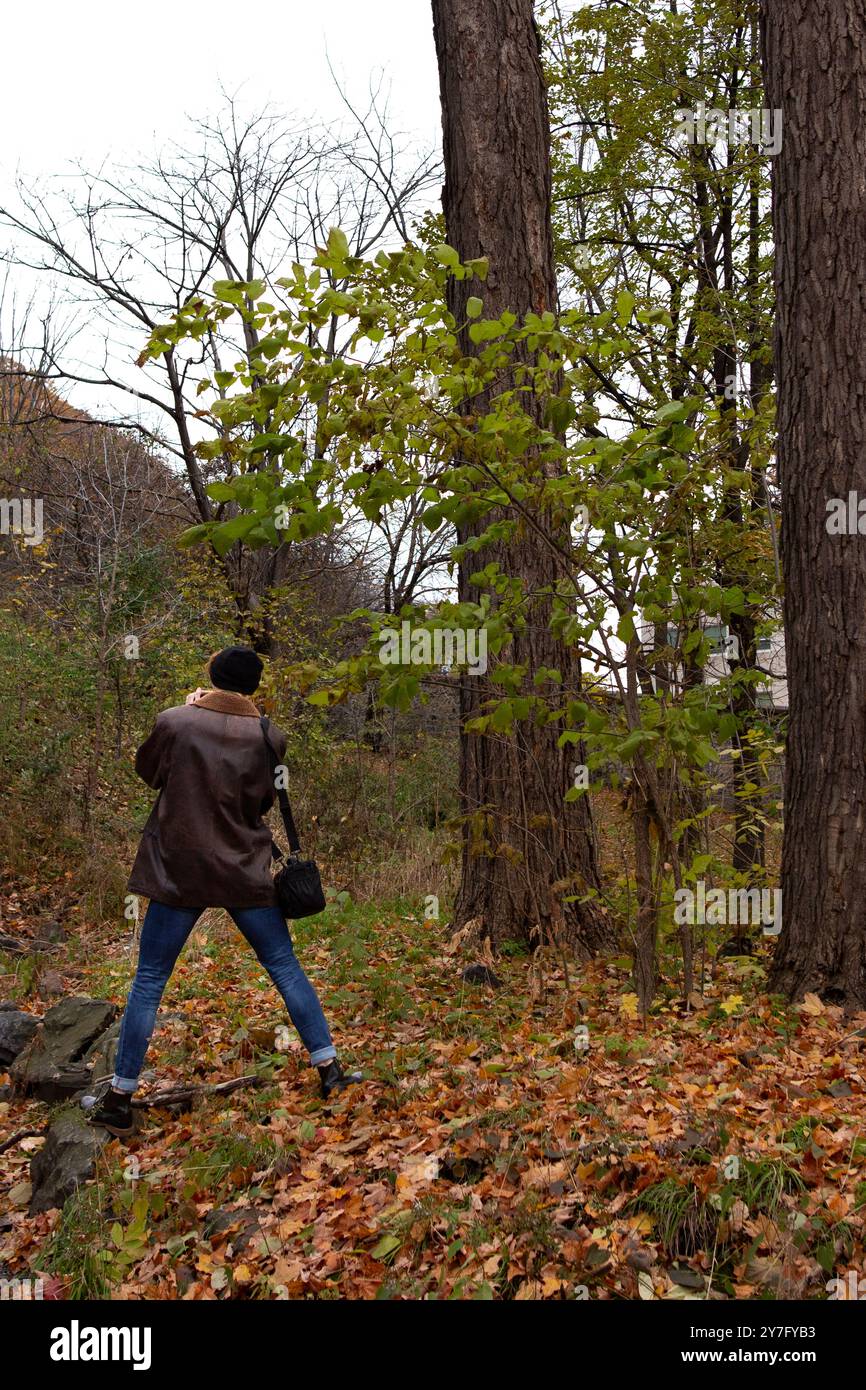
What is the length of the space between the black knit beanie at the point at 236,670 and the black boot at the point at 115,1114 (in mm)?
1908

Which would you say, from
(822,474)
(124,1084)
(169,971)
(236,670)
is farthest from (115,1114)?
(822,474)

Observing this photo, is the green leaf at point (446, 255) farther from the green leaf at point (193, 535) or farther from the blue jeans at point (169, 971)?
the blue jeans at point (169, 971)

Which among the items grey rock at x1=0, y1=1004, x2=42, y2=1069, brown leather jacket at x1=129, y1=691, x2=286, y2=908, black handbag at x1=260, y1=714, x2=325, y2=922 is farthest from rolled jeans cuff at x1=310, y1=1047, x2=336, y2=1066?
grey rock at x1=0, y1=1004, x2=42, y2=1069

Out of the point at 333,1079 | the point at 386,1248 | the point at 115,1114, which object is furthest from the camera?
the point at 333,1079

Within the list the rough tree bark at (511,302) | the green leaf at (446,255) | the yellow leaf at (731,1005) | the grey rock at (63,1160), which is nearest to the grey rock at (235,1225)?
the grey rock at (63,1160)

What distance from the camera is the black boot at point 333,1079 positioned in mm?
5250

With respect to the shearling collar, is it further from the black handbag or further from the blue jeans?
the blue jeans

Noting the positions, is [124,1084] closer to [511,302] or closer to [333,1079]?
[333,1079]

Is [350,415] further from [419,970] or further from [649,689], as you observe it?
[419,970]

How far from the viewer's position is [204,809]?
16.4ft

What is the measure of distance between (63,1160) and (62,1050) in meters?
1.41

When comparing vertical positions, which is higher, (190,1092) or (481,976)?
(481,976)

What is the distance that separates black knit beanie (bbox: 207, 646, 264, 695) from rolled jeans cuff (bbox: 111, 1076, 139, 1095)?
1.81 metres

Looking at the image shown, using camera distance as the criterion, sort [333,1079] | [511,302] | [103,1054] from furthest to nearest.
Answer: [511,302] < [103,1054] < [333,1079]
